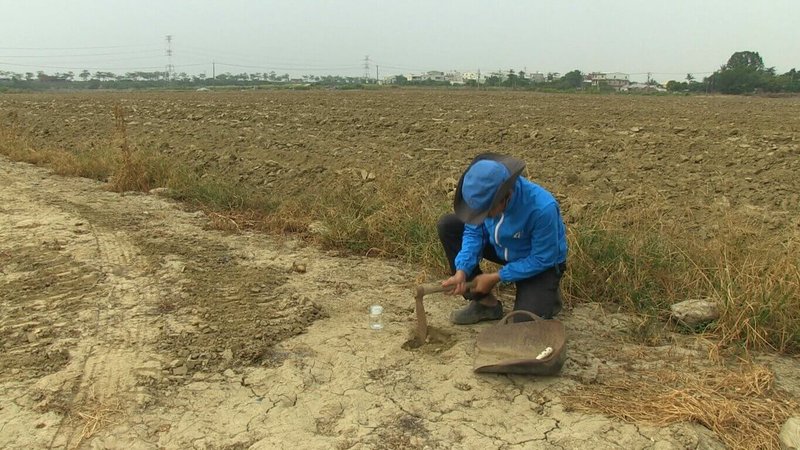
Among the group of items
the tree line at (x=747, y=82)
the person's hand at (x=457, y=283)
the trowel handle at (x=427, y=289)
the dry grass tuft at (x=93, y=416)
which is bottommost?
the dry grass tuft at (x=93, y=416)

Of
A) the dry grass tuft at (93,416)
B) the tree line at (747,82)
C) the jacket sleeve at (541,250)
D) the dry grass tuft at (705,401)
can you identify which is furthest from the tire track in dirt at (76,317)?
the tree line at (747,82)

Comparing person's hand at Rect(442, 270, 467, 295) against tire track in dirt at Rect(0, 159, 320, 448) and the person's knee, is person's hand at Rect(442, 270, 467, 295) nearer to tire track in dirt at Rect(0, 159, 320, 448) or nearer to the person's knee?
the person's knee

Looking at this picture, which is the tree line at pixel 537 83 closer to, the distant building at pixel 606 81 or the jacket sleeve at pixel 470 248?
the distant building at pixel 606 81

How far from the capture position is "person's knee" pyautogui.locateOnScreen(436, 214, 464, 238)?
341 centimetres

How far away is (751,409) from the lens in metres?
2.39

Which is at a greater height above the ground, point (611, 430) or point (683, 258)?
point (683, 258)

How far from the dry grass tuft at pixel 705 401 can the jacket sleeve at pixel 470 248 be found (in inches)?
33.5

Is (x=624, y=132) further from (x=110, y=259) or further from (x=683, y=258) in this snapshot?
(x=110, y=259)

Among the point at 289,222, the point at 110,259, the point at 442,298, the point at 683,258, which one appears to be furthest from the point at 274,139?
the point at 683,258

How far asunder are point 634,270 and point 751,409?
133cm

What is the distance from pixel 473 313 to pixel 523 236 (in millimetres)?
582

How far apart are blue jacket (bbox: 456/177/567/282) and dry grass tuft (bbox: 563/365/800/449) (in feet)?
2.10

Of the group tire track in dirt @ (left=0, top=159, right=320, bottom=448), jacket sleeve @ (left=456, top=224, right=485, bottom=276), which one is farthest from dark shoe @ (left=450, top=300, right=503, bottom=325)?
tire track in dirt @ (left=0, top=159, right=320, bottom=448)

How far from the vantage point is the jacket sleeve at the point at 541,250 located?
2885 millimetres
